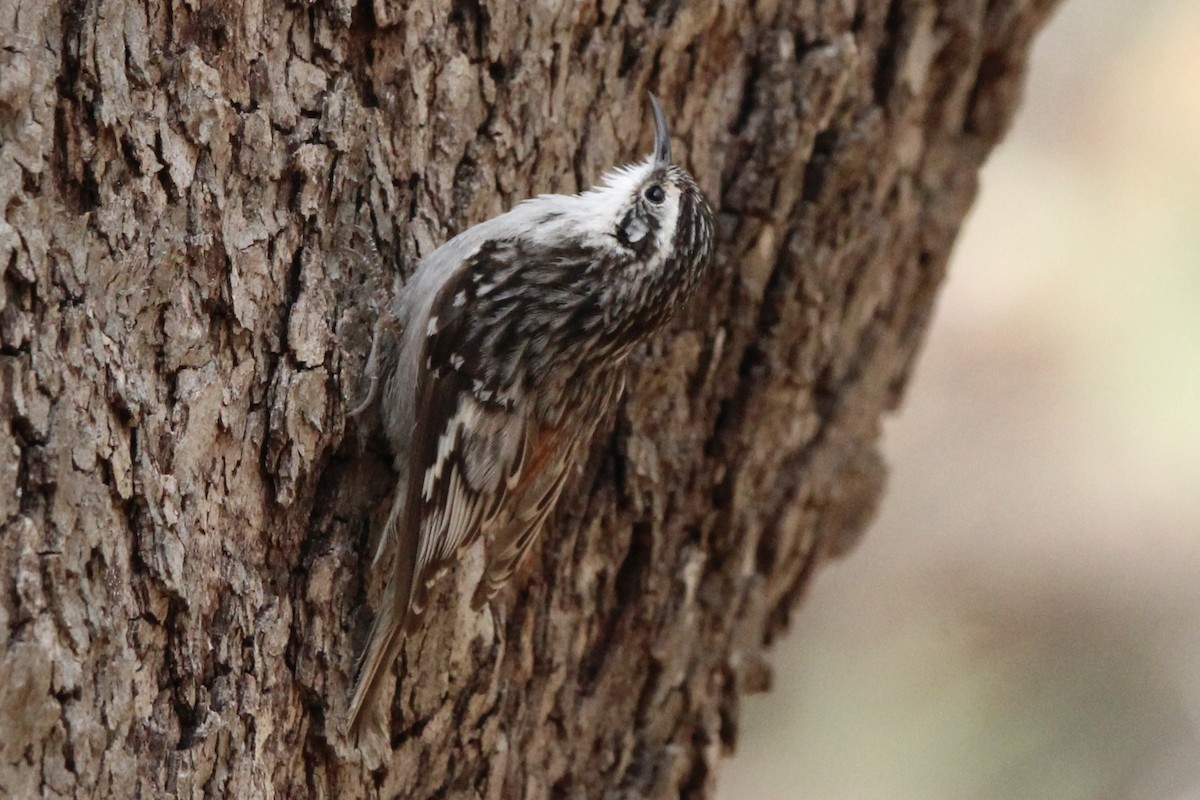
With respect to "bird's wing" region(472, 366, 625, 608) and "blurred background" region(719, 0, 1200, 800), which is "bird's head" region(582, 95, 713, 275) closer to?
"bird's wing" region(472, 366, 625, 608)

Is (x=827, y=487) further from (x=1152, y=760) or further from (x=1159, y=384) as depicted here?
(x=1159, y=384)

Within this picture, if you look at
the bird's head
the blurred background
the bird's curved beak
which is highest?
the bird's curved beak

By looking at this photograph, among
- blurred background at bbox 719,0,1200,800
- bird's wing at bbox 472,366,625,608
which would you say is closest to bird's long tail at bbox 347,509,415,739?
bird's wing at bbox 472,366,625,608

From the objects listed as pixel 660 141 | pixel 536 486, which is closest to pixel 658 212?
pixel 660 141

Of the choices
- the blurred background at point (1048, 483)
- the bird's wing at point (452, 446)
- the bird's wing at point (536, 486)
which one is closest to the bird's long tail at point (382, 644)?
the bird's wing at point (452, 446)

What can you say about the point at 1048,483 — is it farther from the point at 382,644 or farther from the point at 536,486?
the point at 382,644

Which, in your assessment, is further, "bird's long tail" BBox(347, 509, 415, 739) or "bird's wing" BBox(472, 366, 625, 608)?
"bird's wing" BBox(472, 366, 625, 608)

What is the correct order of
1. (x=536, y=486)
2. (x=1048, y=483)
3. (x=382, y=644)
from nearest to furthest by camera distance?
(x=382, y=644)
(x=536, y=486)
(x=1048, y=483)
